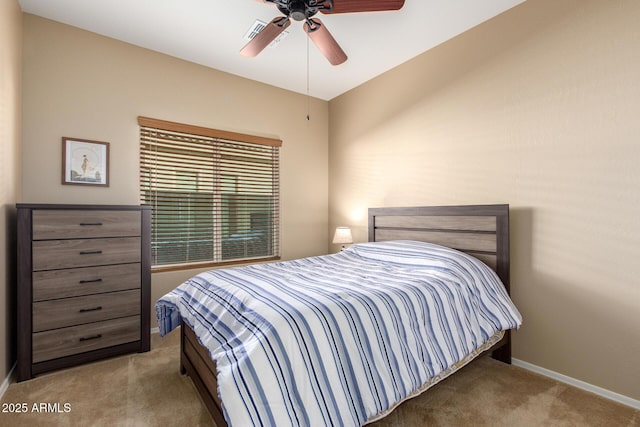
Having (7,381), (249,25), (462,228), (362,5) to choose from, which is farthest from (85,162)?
(462,228)

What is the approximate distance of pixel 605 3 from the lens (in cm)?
194

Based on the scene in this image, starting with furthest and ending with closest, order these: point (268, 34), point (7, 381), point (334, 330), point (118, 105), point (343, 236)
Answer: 1. point (343, 236)
2. point (118, 105)
3. point (268, 34)
4. point (7, 381)
5. point (334, 330)

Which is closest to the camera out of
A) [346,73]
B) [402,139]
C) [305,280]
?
[305,280]

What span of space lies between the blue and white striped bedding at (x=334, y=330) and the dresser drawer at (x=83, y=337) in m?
0.60

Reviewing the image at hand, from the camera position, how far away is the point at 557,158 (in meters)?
2.14

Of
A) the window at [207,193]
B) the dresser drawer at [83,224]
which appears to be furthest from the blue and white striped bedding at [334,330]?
the window at [207,193]

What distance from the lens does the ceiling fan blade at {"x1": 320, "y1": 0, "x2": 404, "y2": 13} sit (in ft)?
5.97

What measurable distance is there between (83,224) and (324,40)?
2.19 metres

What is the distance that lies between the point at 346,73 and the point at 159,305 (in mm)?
2914

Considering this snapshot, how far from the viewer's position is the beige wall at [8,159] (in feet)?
6.46

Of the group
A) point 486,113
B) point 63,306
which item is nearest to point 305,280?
point 63,306

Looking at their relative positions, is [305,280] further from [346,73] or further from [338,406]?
[346,73]

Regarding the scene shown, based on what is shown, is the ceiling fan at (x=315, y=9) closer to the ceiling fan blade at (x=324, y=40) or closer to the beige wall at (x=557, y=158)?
the ceiling fan blade at (x=324, y=40)

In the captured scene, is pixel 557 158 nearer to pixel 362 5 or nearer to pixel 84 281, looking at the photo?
pixel 362 5
